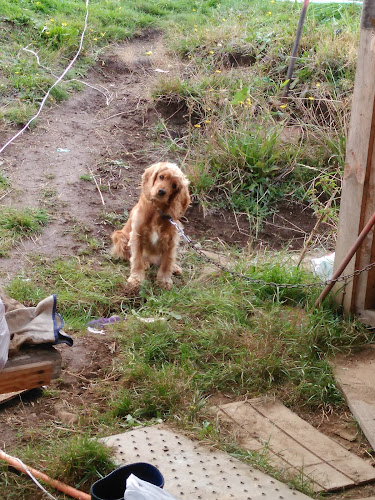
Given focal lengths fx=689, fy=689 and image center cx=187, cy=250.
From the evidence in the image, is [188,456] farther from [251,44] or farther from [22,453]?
[251,44]

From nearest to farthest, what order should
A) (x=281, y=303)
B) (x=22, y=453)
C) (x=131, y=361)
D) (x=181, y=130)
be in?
(x=22, y=453)
(x=131, y=361)
(x=281, y=303)
(x=181, y=130)

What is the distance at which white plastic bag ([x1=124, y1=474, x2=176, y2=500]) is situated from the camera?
9.18 feet

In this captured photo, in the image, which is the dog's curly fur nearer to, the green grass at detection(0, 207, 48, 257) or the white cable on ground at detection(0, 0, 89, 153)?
the green grass at detection(0, 207, 48, 257)

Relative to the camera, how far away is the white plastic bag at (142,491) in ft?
9.18

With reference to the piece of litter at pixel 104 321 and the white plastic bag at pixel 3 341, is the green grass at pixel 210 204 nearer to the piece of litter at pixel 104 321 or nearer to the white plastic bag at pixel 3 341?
the piece of litter at pixel 104 321

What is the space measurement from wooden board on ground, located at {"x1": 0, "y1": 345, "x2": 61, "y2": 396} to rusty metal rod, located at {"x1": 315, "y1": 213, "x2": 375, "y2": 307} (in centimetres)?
252

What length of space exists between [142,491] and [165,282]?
370 cm

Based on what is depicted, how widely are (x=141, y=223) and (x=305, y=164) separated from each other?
267 centimetres

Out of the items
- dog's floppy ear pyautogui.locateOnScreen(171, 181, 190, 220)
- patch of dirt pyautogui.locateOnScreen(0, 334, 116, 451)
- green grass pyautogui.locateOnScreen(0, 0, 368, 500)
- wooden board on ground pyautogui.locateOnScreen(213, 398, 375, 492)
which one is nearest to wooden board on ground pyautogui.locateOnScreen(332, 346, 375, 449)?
green grass pyautogui.locateOnScreen(0, 0, 368, 500)

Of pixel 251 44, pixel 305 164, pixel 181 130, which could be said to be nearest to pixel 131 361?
pixel 305 164

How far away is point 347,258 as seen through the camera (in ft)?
17.0

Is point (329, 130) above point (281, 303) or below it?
Result: above

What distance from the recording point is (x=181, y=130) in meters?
9.22

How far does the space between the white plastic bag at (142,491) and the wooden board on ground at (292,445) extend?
122 cm
